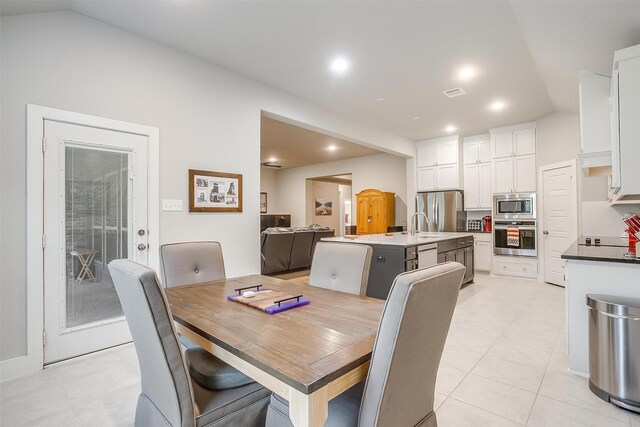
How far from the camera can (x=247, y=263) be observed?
3.71 metres

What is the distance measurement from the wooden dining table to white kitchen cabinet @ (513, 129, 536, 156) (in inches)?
222

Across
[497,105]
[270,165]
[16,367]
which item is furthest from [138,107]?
[270,165]

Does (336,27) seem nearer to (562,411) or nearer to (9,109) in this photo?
(9,109)

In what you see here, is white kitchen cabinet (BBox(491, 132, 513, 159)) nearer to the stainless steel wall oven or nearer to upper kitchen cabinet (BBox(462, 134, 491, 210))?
upper kitchen cabinet (BBox(462, 134, 491, 210))

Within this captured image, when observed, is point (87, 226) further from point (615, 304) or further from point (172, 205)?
point (615, 304)

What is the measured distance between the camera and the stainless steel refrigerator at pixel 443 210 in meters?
6.38

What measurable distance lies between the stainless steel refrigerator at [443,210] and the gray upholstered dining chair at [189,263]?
16.7ft

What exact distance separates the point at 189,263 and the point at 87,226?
1139mm

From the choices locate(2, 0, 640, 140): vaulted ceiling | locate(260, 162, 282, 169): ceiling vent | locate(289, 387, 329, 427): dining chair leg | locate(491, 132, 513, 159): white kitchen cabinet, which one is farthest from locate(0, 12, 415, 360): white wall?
locate(260, 162, 282, 169): ceiling vent

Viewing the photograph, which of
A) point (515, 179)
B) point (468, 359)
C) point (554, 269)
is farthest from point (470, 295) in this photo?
point (515, 179)

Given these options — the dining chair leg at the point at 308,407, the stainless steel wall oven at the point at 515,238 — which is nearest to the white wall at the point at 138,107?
the dining chair leg at the point at 308,407

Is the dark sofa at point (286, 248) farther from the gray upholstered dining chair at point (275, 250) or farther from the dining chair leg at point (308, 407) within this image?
the dining chair leg at point (308, 407)

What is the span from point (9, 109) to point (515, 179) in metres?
6.90

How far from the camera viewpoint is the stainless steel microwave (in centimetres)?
559
